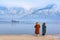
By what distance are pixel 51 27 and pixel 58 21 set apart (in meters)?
0.70

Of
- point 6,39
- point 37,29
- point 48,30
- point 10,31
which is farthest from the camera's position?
point 48,30

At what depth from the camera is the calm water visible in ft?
44.7

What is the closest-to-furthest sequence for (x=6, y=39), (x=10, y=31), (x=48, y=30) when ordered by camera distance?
(x=6, y=39) → (x=10, y=31) → (x=48, y=30)

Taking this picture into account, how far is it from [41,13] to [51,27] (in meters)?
1.31

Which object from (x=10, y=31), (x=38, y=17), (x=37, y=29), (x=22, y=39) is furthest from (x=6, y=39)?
(x=38, y=17)

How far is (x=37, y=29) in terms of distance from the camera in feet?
34.7

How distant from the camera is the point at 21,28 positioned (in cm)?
1409

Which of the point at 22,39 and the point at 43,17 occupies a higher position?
→ the point at 43,17

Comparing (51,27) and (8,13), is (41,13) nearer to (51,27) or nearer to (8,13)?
(51,27)

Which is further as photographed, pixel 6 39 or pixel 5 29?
pixel 5 29

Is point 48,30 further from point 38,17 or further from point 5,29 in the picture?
point 5,29

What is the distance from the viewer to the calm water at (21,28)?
13.6m

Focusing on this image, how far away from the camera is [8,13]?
13.7 meters

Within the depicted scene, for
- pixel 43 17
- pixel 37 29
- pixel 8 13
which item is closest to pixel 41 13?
pixel 43 17
